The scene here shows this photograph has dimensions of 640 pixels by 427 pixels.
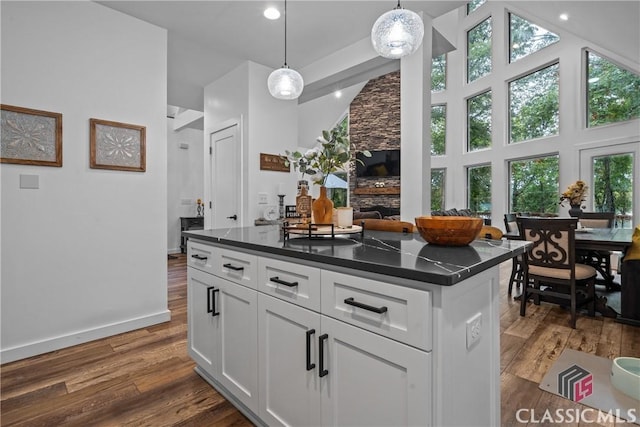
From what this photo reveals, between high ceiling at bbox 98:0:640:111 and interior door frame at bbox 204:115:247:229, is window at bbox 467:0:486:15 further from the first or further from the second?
interior door frame at bbox 204:115:247:229

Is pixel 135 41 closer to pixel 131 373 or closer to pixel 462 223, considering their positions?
pixel 131 373

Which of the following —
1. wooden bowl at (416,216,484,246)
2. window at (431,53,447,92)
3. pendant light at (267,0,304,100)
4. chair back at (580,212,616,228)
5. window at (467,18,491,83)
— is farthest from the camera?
window at (431,53,447,92)

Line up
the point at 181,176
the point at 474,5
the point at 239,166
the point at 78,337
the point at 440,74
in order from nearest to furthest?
the point at 78,337 → the point at 239,166 → the point at 181,176 → the point at 474,5 → the point at 440,74

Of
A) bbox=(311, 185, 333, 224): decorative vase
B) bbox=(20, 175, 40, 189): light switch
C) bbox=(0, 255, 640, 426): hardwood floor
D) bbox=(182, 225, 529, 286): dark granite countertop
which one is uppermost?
bbox=(20, 175, 40, 189): light switch

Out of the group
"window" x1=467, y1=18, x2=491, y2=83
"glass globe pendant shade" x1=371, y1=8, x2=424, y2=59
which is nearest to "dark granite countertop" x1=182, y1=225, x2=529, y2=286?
"glass globe pendant shade" x1=371, y1=8, x2=424, y2=59

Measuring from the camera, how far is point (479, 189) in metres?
7.90

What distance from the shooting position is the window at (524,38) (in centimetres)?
651

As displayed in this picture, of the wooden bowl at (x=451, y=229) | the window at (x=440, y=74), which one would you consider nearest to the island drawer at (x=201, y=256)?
the wooden bowl at (x=451, y=229)

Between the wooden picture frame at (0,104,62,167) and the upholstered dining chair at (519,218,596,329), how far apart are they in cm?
404

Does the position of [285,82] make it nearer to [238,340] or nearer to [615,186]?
[238,340]

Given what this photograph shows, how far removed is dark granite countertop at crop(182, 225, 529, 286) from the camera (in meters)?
0.91

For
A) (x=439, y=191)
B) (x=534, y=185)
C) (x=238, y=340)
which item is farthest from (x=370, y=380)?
(x=439, y=191)

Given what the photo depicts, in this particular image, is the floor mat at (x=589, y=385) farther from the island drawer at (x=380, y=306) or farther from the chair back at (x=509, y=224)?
the chair back at (x=509, y=224)

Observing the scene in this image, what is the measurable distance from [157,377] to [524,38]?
344 inches
